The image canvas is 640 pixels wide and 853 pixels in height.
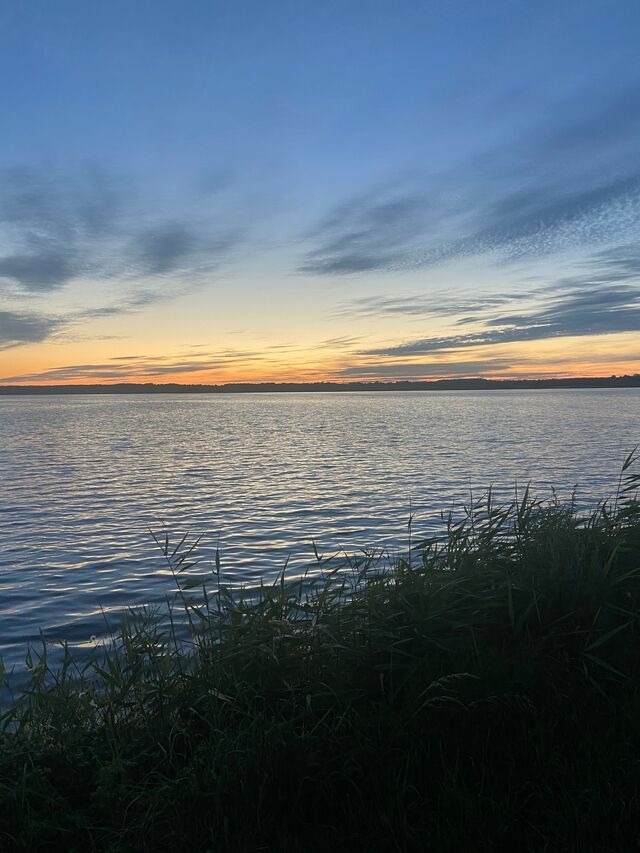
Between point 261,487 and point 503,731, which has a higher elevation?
point 503,731

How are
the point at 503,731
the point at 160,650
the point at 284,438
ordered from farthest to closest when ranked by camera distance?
the point at 284,438, the point at 160,650, the point at 503,731

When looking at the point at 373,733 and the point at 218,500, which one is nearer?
the point at 373,733

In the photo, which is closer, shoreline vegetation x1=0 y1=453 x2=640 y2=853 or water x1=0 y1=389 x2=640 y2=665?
shoreline vegetation x1=0 y1=453 x2=640 y2=853

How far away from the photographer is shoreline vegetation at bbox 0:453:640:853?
15.9 ft

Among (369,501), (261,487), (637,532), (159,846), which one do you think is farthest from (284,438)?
(159,846)

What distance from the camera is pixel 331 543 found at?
70.6ft

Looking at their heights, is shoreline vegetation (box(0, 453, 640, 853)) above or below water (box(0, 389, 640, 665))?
above

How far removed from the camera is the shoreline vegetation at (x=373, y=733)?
4.85 meters

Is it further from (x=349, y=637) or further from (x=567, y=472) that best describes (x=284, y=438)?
(x=349, y=637)

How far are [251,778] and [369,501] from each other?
24.2 meters

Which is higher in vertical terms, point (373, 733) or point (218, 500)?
point (373, 733)

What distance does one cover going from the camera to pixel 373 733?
578 cm

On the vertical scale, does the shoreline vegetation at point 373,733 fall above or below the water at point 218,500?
above

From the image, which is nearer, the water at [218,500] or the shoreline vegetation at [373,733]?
the shoreline vegetation at [373,733]
